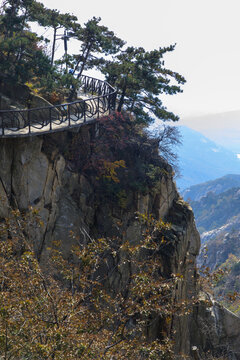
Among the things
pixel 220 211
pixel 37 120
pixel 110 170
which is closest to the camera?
pixel 37 120

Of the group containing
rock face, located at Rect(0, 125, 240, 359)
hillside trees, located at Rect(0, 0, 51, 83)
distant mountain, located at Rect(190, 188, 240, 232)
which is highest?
hillside trees, located at Rect(0, 0, 51, 83)

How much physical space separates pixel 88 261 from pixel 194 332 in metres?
16.6

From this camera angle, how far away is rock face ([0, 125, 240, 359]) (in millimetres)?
12906

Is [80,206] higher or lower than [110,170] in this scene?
Answer: lower

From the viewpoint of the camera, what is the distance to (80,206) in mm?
15266

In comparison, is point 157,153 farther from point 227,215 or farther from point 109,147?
point 227,215

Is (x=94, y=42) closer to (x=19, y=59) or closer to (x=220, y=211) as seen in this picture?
(x=19, y=59)

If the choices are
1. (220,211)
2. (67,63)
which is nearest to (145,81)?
(67,63)

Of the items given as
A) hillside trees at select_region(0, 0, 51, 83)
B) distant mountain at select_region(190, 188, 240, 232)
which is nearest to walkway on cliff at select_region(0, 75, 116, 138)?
hillside trees at select_region(0, 0, 51, 83)

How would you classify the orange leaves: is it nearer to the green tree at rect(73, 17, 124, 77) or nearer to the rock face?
the rock face

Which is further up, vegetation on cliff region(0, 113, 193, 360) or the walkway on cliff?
the walkway on cliff

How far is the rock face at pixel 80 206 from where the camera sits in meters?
12.9

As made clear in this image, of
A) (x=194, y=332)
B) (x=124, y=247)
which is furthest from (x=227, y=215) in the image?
(x=124, y=247)

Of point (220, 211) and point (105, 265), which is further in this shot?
point (220, 211)
